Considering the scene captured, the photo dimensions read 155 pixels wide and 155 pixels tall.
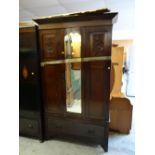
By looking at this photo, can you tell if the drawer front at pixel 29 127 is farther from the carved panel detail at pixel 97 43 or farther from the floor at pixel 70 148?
the carved panel detail at pixel 97 43

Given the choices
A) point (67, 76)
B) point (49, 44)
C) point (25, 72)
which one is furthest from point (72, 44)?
point (25, 72)

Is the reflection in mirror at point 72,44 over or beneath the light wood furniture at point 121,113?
over

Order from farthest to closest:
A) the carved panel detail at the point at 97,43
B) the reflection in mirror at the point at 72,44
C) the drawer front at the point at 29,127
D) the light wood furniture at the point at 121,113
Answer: the light wood furniture at the point at 121,113, the drawer front at the point at 29,127, the reflection in mirror at the point at 72,44, the carved panel detail at the point at 97,43

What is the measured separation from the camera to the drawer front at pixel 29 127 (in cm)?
263

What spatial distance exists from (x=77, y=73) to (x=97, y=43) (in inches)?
21.1

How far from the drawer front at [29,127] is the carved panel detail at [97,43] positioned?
4.93 feet

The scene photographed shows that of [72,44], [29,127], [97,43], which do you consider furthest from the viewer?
[29,127]

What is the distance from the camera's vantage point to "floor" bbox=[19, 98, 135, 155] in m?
2.33

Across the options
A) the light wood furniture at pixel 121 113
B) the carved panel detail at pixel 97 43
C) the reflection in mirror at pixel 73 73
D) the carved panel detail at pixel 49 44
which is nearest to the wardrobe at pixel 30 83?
the carved panel detail at pixel 49 44

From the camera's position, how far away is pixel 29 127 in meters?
2.67

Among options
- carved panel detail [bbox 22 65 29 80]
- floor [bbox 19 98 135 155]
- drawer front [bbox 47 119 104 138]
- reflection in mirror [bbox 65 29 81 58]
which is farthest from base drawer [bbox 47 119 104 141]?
reflection in mirror [bbox 65 29 81 58]

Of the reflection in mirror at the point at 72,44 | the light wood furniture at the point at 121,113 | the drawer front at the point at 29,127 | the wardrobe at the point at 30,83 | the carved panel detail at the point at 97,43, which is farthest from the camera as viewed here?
the light wood furniture at the point at 121,113

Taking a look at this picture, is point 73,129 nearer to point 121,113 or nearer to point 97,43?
point 121,113

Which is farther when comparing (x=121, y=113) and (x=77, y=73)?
(x=121, y=113)
